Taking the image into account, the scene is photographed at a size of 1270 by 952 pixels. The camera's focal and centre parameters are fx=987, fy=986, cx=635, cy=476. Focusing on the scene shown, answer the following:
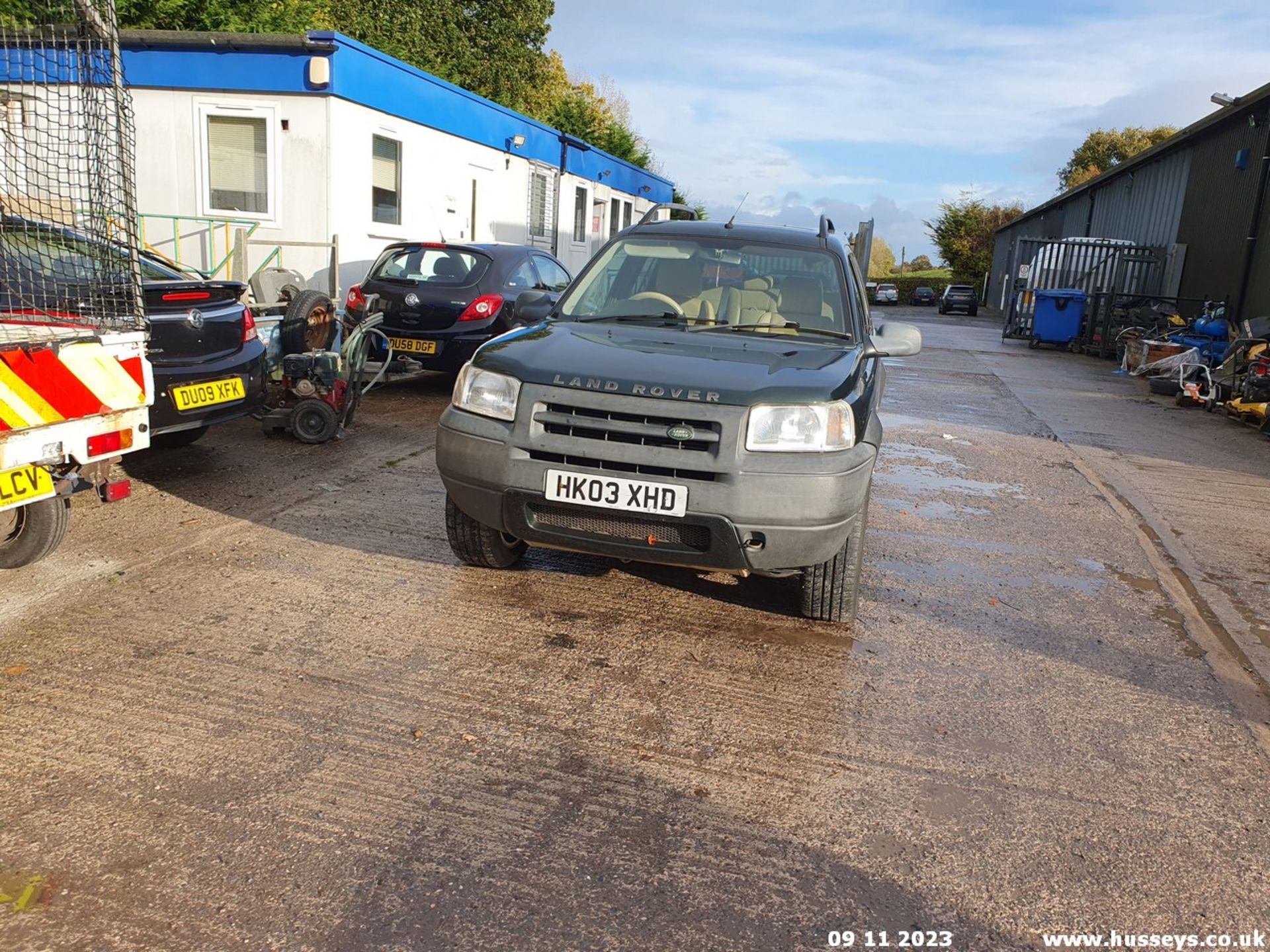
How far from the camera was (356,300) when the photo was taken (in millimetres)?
9648

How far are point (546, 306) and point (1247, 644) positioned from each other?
153 inches

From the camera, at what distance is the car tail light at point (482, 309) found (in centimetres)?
966

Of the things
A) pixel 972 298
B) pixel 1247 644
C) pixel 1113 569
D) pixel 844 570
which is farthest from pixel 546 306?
pixel 972 298

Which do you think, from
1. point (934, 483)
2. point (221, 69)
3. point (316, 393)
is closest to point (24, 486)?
point (316, 393)

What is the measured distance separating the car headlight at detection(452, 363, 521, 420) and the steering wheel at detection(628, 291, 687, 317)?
1253 mm

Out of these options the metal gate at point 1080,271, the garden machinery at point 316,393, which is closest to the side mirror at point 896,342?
the garden machinery at point 316,393

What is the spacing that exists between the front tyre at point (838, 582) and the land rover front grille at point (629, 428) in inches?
30.8

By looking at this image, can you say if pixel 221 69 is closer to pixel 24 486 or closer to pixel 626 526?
pixel 24 486

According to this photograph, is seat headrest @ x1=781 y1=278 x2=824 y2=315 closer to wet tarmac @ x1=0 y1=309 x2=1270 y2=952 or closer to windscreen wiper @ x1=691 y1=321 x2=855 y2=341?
windscreen wiper @ x1=691 y1=321 x2=855 y2=341

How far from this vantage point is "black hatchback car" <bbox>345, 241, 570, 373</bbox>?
9.66m

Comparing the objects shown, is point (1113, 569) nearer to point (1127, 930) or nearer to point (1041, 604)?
point (1041, 604)

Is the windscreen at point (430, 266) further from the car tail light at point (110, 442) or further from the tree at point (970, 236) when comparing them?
the tree at point (970, 236)

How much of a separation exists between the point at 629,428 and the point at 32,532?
9.08 feet

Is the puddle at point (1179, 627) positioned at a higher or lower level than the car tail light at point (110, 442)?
lower
